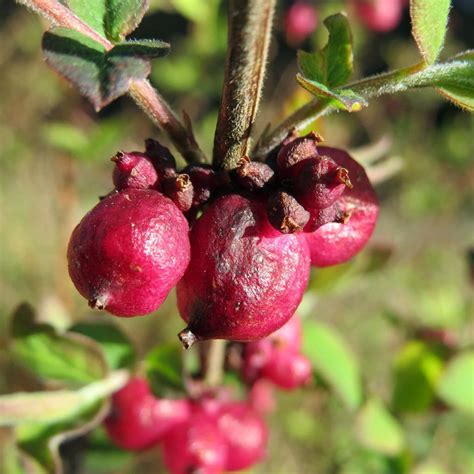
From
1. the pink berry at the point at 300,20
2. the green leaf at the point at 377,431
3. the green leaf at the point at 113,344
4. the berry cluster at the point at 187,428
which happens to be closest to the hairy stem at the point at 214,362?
the berry cluster at the point at 187,428

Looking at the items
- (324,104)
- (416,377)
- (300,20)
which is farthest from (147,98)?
(300,20)

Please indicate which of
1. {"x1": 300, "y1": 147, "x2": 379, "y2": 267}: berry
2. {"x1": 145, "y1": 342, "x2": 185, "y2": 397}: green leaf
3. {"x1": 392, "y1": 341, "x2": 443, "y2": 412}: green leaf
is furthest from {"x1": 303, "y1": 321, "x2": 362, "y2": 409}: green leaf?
{"x1": 300, "y1": 147, "x2": 379, "y2": 267}: berry

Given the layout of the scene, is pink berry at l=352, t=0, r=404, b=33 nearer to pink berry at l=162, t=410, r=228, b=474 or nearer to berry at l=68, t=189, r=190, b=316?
pink berry at l=162, t=410, r=228, b=474

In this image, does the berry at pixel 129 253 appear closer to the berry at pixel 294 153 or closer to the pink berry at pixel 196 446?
the berry at pixel 294 153

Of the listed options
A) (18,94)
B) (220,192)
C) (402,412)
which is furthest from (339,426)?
(18,94)

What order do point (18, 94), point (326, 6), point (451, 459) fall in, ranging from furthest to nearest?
point (18, 94), point (326, 6), point (451, 459)

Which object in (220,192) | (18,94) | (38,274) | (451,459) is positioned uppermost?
(220,192)

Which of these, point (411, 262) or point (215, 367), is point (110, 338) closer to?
point (215, 367)
